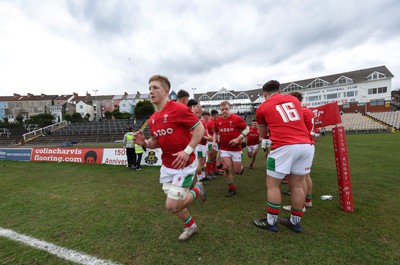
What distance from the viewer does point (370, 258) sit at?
2510 millimetres

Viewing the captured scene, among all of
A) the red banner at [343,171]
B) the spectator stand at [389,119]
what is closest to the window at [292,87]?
the spectator stand at [389,119]

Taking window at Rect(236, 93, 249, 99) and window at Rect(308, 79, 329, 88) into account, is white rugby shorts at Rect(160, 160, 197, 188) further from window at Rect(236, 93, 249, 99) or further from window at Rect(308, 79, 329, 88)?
window at Rect(236, 93, 249, 99)

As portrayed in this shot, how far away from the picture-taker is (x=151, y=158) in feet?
30.3

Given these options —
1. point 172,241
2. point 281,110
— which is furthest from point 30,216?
point 281,110

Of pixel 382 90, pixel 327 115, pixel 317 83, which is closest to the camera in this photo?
pixel 327 115

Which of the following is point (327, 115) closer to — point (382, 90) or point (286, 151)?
point (286, 151)

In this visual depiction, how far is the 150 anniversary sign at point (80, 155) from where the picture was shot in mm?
Result: 9298

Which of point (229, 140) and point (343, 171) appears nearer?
point (343, 171)

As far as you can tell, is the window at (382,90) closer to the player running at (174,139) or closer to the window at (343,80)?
A: the window at (343,80)

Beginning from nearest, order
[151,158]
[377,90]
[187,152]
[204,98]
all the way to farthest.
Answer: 1. [187,152]
2. [151,158]
3. [377,90]
4. [204,98]

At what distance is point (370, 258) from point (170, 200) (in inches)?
105

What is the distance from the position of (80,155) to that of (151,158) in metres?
4.52

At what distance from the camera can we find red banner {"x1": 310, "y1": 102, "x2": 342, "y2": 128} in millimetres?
4066

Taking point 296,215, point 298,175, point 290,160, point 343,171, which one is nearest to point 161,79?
point 290,160
